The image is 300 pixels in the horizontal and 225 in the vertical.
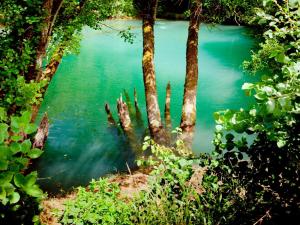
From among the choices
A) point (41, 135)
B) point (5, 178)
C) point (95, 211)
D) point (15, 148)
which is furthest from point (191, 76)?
point (5, 178)

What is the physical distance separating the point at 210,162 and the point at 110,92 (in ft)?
62.5

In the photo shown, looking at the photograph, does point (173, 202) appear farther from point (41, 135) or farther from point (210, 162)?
point (41, 135)

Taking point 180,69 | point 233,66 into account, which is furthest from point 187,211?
point 233,66

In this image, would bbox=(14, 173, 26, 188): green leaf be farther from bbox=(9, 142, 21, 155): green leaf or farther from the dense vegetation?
bbox=(9, 142, 21, 155): green leaf

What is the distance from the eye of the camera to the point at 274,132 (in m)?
2.56

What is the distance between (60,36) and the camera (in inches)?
375

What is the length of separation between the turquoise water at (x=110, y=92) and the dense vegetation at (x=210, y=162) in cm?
533

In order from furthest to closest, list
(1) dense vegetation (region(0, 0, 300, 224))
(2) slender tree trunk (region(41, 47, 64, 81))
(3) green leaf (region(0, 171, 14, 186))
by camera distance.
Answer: (2) slender tree trunk (region(41, 47, 64, 81))
(1) dense vegetation (region(0, 0, 300, 224))
(3) green leaf (region(0, 171, 14, 186))

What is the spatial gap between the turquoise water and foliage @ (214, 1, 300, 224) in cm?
845

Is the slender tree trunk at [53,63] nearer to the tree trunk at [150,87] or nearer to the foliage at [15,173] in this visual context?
the tree trunk at [150,87]

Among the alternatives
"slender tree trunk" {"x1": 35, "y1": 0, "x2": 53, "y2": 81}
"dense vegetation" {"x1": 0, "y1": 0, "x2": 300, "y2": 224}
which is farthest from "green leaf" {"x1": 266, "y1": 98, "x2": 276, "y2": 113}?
"slender tree trunk" {"x1": 35, "y1": 0, "x2": 53, "y2": 81}

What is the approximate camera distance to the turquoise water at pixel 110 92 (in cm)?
1322

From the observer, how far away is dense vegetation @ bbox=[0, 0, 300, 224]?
78.0 inches

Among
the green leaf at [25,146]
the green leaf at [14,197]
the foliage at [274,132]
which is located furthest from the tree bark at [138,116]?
the green leaf at [14,197]
